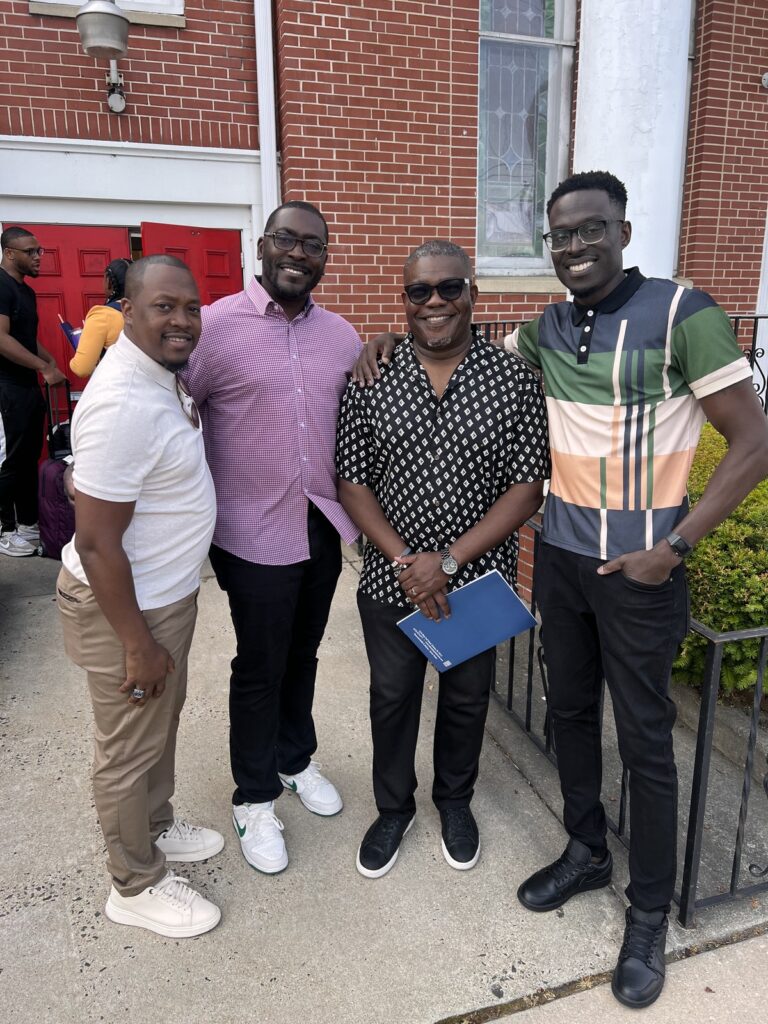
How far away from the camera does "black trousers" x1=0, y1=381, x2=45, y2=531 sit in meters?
4.93

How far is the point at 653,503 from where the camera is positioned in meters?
1.89

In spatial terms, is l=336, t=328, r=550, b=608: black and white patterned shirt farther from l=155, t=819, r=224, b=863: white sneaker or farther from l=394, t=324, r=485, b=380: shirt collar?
l=155, t=819, r=224, b=863: white sneaker

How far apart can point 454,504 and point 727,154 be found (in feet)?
22.5

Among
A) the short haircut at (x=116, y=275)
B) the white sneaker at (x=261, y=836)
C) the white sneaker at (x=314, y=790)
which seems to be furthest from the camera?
the short haircut at (x=116, y=275)

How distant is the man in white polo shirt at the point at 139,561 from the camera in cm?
176

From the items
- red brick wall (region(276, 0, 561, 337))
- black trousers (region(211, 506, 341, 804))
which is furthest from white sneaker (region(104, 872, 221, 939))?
red brick wall (region(276, 0, 561, 337))

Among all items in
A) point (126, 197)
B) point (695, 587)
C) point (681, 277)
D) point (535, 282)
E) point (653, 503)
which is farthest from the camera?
point (681, 277)

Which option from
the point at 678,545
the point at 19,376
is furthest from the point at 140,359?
the point at 19,376

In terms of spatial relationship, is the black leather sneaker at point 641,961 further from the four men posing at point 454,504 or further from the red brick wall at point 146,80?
the red brick wall at point 146,80

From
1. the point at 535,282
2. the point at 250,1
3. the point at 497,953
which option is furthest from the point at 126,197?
the point at 497,953

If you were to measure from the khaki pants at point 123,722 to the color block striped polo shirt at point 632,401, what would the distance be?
3.73ft

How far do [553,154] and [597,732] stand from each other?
250 inches

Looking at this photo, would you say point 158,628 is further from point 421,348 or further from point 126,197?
point 126,197

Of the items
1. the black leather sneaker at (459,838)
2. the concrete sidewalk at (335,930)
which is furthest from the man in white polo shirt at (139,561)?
the black leather sneaker at (459,838)
